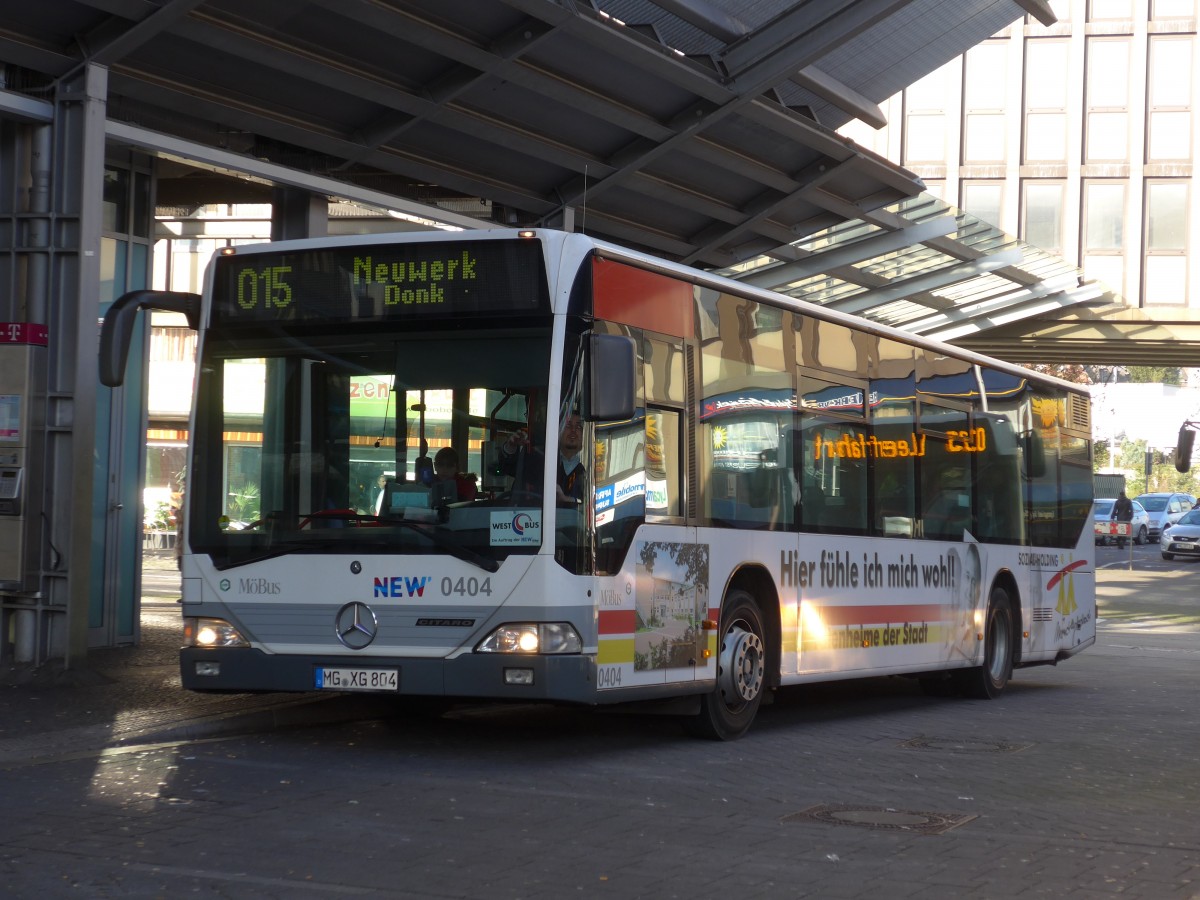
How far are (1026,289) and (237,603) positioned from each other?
2092 cm

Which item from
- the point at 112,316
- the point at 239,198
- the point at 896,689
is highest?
the point at 239,198

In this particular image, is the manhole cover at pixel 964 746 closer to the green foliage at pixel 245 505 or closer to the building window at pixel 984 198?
the green foliage at pixel 245 505

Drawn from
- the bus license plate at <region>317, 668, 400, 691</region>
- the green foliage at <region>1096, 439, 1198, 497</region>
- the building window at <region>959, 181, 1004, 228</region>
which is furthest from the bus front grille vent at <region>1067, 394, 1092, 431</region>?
the green foliage at <region>1096, 439, 1198, 497</region>

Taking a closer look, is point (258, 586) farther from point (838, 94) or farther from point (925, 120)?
point (925, 120)

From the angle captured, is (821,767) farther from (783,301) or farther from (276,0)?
(276,0)

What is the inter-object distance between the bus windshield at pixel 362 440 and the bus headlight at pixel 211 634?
352 mm

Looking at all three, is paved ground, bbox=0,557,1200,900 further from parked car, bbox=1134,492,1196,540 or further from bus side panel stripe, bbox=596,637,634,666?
parked car, bbox=1134,492,1196,540

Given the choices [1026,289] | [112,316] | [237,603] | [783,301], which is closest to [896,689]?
[783,301]

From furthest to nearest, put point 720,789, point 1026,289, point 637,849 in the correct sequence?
1. point 1026,289
2. point 720,789
3. point 637,849

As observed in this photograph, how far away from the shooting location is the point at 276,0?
494 inches

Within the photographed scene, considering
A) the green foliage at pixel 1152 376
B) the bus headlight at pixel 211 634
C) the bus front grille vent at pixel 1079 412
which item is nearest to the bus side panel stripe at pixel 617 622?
the bus headlight at pixel 211 634

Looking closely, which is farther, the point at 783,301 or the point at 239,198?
the point at 239,198

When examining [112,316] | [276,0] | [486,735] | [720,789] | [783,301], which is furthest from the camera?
[276,0]

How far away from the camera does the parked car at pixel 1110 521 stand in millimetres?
59406
